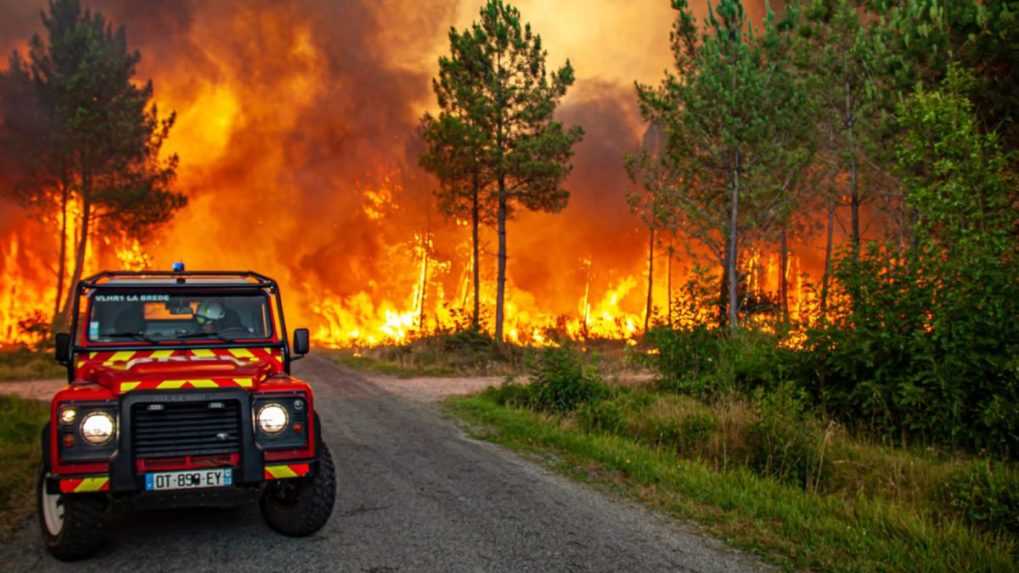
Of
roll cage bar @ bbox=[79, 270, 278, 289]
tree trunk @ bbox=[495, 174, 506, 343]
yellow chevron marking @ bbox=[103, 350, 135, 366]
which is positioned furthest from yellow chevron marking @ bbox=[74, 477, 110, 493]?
tree trunk @ bbox=[495, 174, 506, 343]

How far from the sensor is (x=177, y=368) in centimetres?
602

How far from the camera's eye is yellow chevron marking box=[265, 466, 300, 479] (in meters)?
5.55

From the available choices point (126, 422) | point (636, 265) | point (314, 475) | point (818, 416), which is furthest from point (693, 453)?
point (636, 265)

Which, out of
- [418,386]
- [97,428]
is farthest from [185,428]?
[418,386]

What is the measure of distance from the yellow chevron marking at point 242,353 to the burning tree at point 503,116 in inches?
851

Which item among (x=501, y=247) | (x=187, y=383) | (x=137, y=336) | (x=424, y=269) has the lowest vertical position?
(x=187, y=383)

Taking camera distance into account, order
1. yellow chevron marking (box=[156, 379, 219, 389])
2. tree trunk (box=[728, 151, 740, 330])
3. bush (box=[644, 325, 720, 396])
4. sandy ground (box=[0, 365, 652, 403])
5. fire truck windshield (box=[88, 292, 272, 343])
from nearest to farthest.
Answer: yellow chevron marking (box=[156, 379, 219, 389]) < fire truck windshield (box=[88, 292, 272, 343]) < bush (box=[644, 325, 720, 396]) < sandy ground (box=[0, 365, 652, 403]) < tree trunk (box=[728, 151, 740, 330])

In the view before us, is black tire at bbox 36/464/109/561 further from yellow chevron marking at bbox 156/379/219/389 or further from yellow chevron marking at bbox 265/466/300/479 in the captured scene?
yellow chevron marking at bbox 265/466/300/479

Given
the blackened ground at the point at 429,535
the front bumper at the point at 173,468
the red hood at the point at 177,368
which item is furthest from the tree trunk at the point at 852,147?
the front bumper at the point at 173,468

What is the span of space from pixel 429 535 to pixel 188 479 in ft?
6.93

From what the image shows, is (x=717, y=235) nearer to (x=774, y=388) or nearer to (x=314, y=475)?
(x=774, y=388)

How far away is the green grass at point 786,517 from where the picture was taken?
18.2ft

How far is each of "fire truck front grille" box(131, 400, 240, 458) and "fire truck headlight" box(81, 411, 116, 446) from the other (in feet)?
0.55

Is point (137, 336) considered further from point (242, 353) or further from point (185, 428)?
point (185, 428)
